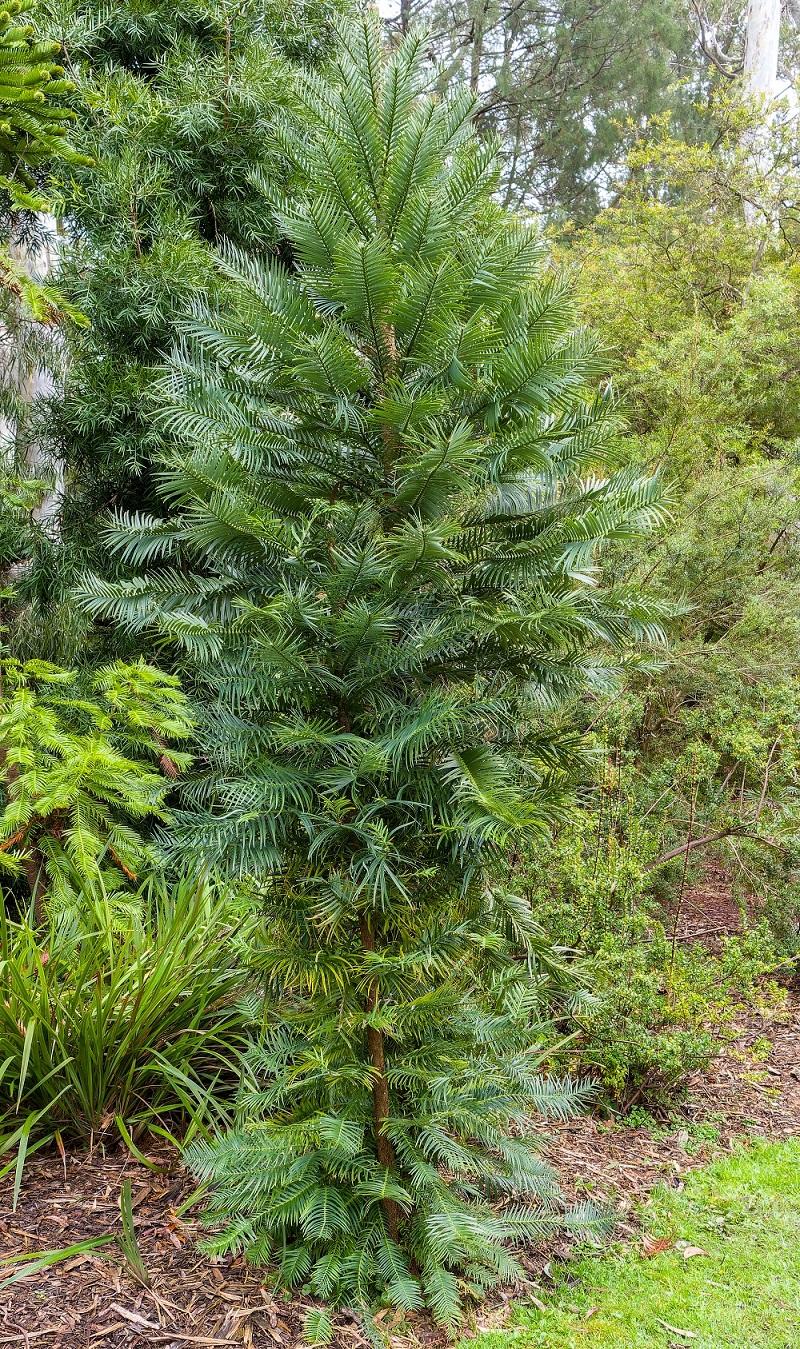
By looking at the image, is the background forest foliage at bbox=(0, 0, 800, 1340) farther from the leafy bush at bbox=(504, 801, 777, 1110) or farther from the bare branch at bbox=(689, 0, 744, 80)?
the bare branch at bbox=(689, 0, 744, 80)

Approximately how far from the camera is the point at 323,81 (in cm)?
301

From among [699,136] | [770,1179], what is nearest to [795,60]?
[699,136]

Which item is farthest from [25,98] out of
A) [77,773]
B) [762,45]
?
[762,45]

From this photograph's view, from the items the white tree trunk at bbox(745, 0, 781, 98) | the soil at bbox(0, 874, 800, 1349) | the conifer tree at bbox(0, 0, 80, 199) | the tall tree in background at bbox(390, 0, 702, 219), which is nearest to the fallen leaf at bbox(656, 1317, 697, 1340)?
the soil at bbox(0, 874, 800, 1349)

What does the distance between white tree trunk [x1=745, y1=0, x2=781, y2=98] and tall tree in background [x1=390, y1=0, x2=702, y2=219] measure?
9.05ft

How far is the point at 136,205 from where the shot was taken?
5.68 m

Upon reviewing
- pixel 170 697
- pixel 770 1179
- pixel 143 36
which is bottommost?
pixel 770 1179

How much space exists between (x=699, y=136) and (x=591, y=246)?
21.7 feet

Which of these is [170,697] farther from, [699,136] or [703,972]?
[699,136]

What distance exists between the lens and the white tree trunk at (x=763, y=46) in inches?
490

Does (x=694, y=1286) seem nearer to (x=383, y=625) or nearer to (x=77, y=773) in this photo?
(x=383, y=625)

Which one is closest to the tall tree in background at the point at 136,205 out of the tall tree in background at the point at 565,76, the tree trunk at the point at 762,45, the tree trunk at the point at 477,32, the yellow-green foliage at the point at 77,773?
the yellow-green foliage at the point at 77,773

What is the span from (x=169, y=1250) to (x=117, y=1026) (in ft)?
2.52

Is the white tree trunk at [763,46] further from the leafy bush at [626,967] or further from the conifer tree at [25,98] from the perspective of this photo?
the leafy bush at [626,967]
